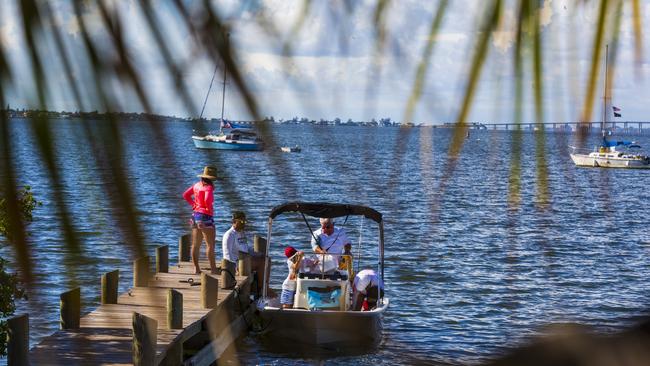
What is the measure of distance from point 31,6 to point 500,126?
0.47 meters

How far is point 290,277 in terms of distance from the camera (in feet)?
55.8

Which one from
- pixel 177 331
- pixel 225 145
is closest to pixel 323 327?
pixel 177 331

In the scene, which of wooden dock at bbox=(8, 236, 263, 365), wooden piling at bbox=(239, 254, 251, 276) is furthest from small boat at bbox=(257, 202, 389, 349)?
wooden piling at bbox=(239, 254, 251, 276)

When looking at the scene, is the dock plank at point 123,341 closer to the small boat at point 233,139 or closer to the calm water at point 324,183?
the calm water at point 324,183

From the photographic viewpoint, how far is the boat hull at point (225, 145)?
0.98 meters

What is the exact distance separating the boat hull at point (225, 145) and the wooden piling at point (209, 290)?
1388 centimetres

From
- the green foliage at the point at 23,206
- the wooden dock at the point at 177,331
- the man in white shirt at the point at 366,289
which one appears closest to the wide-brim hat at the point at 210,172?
the green foliage at the point at 23,206

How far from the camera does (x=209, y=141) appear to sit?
1050 millimetres

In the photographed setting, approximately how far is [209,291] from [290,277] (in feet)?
7.30

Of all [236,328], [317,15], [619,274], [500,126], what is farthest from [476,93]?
[619,274]

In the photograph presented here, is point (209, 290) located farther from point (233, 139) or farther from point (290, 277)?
point (233, 139)

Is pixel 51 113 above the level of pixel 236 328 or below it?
above

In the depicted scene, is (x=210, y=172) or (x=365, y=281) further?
(x=365, y=281)

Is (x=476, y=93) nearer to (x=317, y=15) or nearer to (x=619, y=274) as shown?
(x=317, y=15)
